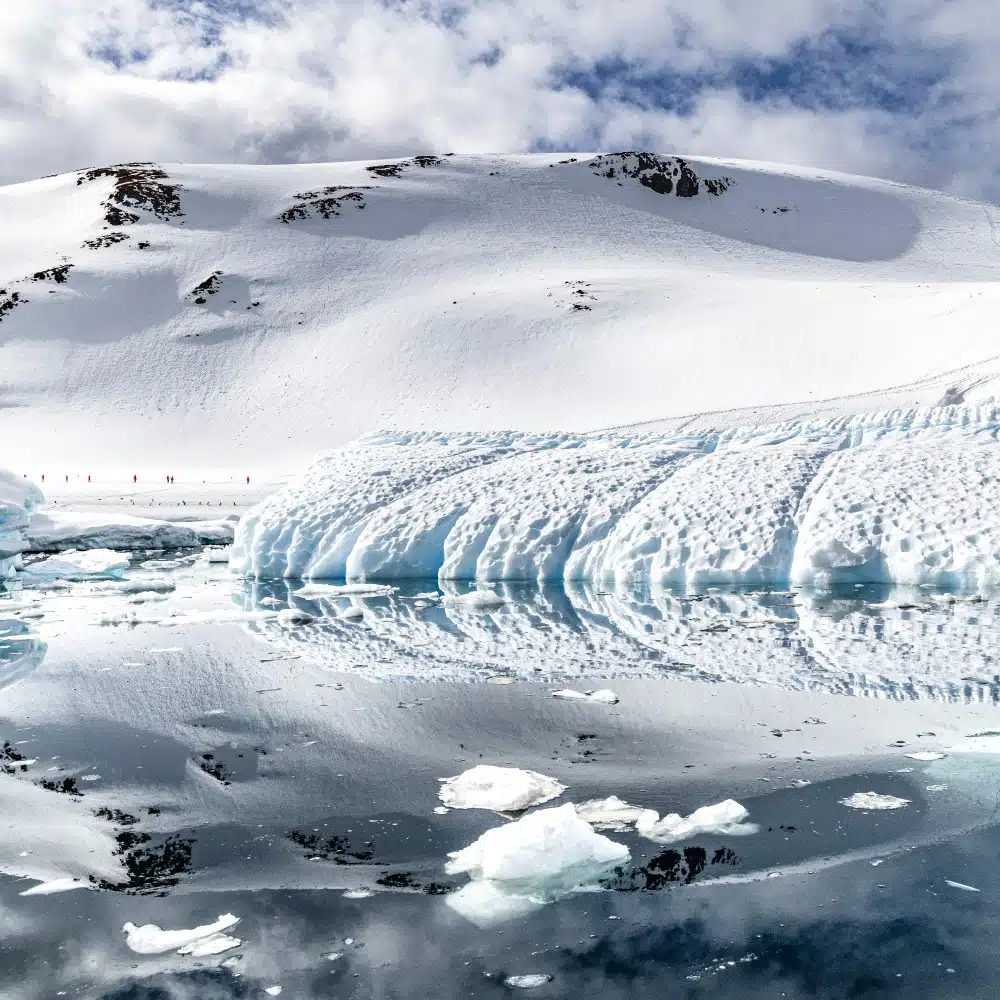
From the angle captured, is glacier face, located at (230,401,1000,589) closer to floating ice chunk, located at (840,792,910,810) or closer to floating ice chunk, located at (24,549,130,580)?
floating ice chunk, located at (24,549,130,580)

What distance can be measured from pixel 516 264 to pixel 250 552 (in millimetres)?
46564

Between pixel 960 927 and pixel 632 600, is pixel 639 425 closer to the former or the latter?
pixel 632 600

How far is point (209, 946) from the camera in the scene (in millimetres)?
3254

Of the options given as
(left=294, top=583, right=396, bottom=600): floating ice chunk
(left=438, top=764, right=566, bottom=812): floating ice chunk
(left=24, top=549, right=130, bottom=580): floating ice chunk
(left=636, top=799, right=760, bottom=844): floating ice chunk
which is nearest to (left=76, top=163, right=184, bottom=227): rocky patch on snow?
(left=24, top=549, right=130, bottom=580): floating ice chunk

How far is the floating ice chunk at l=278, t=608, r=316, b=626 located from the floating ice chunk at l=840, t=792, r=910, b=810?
639cm

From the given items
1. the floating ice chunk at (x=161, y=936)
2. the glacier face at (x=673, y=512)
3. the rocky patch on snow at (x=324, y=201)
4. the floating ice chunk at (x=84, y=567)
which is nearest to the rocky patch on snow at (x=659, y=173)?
the rocky patch on snow at (x=324, y=201)

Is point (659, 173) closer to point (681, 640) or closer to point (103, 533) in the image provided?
point (103, 533)

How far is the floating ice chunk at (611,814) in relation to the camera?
422cm

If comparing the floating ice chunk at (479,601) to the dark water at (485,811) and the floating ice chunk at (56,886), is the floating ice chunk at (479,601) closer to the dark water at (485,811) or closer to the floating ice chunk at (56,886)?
the dark water at (485,811)

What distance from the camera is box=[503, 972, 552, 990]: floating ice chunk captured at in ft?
9.76

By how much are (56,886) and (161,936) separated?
2.41ft

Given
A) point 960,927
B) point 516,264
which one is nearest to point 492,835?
point 960,927

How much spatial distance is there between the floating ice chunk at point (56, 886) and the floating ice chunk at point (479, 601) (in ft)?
21.6

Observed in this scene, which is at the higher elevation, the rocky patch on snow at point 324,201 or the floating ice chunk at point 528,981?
the rocky patch on snow at point 324,201
